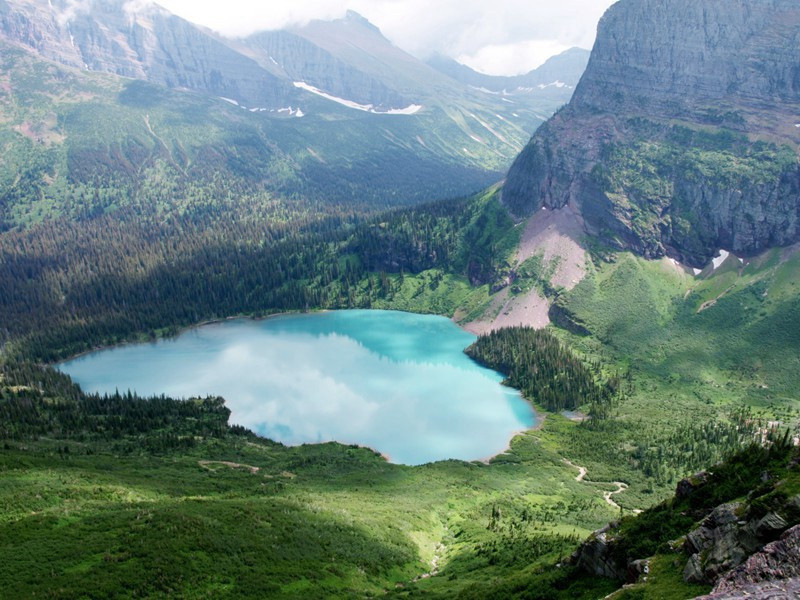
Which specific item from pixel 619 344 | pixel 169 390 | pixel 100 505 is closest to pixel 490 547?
pixel 100 505

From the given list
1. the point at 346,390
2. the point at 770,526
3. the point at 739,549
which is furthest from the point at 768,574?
the point at 346,390

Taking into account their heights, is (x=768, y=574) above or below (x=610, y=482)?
above

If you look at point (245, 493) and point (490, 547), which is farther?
point (245, 493)

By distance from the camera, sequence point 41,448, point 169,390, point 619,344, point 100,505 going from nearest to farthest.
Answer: point 100,505 → point 41,448 → point 169,390 → point 619,344

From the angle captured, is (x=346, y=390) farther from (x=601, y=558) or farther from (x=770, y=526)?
(x=770, y=526)

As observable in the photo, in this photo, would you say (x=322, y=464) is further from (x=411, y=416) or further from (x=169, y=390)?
(x=169, y=390)

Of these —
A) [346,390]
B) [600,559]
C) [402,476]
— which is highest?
[600,559]
